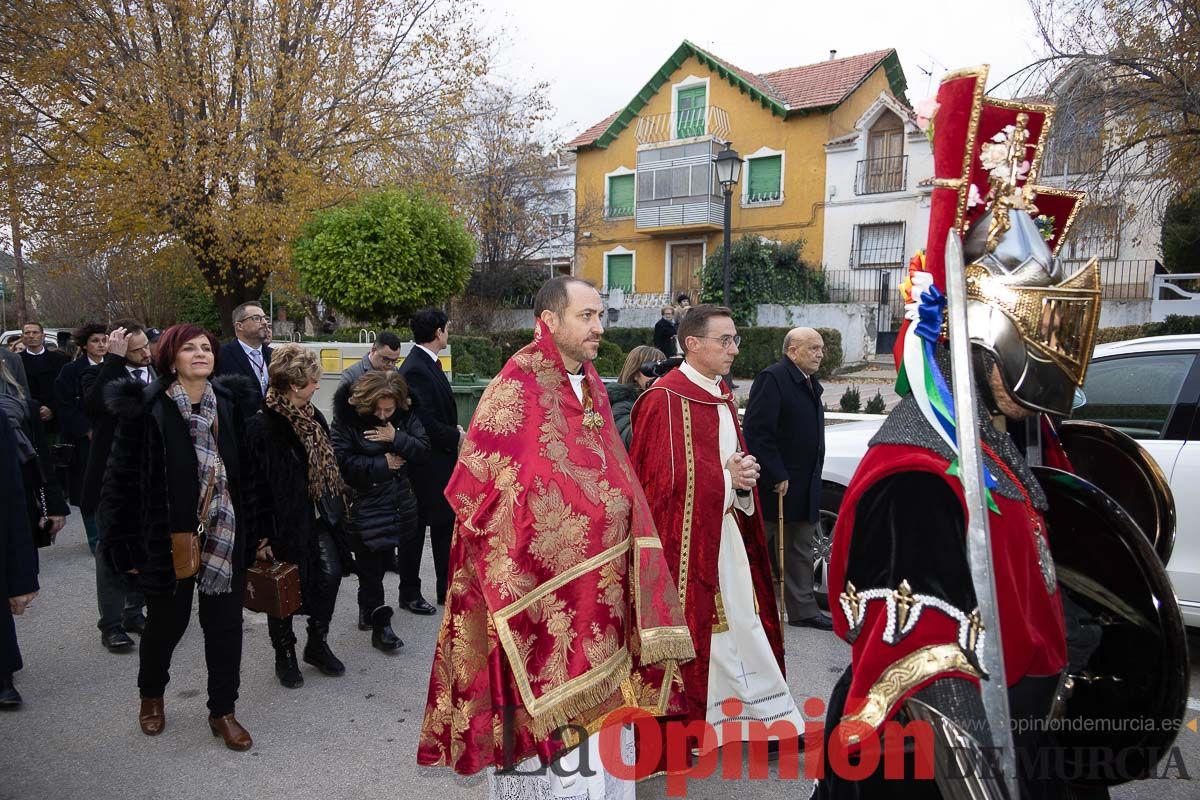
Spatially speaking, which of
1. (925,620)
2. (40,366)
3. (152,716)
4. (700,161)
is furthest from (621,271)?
(925,620)

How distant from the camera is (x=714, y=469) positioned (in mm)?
3598

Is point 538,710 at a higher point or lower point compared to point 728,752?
higher

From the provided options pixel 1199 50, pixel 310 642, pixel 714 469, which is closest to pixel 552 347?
pixel 714 469

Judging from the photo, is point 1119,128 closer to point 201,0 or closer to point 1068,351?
point 1068,351

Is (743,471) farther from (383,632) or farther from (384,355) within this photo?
(384,355)

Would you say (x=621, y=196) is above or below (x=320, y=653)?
above

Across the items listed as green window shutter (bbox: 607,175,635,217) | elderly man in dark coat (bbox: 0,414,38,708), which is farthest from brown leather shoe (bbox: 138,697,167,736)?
green window shutter (bbox: 607,175,635,217)

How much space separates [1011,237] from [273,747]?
3.56 metres

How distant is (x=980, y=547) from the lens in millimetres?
1699

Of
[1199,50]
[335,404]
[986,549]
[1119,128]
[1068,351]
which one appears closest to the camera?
[986,549]

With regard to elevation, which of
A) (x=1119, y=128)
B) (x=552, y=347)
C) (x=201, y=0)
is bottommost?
(x=552, y=347)

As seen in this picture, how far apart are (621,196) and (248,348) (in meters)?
25.1

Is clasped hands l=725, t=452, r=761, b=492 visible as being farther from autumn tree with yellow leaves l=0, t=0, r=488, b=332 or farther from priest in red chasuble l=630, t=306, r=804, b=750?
autumn tree with yellow leaves l=0, t=0, r=488, b=332

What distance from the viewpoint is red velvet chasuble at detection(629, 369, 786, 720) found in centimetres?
347
